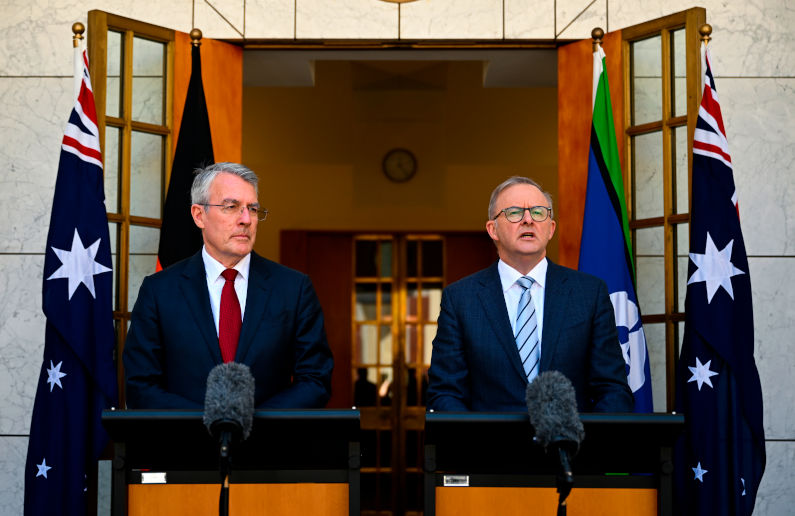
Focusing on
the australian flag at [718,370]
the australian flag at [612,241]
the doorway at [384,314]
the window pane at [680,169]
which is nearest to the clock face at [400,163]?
the doorway at [384,314]

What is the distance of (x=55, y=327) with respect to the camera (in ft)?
13.3

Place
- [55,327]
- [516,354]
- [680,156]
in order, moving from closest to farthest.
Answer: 1. [516,354]
2. [55,327]
3. [680,156]

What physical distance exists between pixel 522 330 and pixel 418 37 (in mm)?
2263

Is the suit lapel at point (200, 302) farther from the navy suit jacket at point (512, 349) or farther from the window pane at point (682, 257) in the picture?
the window pane at point (682, 257)

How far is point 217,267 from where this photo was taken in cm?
328

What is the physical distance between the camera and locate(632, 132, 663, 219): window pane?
15.4 feet

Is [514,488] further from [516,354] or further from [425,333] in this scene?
[425,333]

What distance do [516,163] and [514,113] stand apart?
0.47 m

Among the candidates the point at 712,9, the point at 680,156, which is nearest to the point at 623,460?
the point at 680,156

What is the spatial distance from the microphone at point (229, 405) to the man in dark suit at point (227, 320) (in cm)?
70

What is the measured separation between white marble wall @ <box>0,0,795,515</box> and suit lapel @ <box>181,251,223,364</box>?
1935 millimetres

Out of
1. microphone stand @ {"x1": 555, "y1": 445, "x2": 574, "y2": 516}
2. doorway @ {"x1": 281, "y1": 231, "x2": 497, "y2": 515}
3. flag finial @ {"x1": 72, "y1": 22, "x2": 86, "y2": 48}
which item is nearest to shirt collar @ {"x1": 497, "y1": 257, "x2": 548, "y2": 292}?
microphone stand @ {"x1": 555, "y1": 445, "x2": 574, "y2": 516}

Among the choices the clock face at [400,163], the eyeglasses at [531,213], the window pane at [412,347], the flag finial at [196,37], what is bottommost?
the window pane at [412,347]

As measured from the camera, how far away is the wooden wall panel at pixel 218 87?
4828 millimetres
